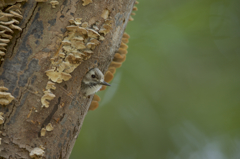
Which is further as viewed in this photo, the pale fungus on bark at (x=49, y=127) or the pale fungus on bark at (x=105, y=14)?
the pale fungus on bark at (x=105, y=14)

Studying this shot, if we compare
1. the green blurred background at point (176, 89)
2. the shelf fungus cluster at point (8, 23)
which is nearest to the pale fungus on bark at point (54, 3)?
the shelf fungus cluster at point (8, 23)

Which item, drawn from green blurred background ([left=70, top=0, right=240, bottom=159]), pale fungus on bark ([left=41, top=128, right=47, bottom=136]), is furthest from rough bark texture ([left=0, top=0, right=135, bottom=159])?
green blurred background ([left=70, top=0, right=240, bottom=159])

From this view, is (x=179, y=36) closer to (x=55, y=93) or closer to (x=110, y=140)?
(x=110, y=140)

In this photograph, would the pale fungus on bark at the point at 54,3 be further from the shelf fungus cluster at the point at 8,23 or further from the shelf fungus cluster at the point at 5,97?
the shelf fungus cluster at the point at 5,97

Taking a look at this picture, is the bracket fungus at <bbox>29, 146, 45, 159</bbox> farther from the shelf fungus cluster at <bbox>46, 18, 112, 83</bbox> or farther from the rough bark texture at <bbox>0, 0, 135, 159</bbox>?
the shelf fungus cluster at <bbox>46, 18, 112, 83</bbox>

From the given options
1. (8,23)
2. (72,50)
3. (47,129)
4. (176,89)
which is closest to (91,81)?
(72,50)
